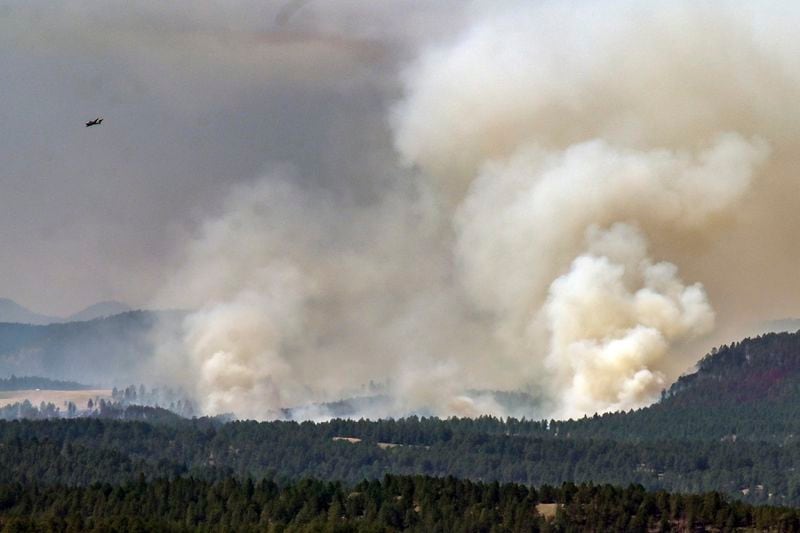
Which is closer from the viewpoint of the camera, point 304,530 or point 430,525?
point 304,530

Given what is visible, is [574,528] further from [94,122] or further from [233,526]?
[94,122]

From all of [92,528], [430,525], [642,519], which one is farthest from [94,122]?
[642,519]

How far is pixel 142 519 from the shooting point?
649 feet

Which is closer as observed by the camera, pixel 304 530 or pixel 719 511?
pixel 304 530

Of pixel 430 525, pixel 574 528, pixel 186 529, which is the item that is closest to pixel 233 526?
pixel 186 529

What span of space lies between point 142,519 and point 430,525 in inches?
1094

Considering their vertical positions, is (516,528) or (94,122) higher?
(94,122)

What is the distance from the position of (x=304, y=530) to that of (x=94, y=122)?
138ft

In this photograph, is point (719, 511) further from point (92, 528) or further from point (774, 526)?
point (92, 528)

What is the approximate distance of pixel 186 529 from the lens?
19175 cm

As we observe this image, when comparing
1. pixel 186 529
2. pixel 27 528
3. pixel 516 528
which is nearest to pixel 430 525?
pixel 516 528

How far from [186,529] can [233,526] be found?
22.5ft

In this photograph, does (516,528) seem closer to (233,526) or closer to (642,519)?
(642,519)

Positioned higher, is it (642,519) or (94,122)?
(94,122)
